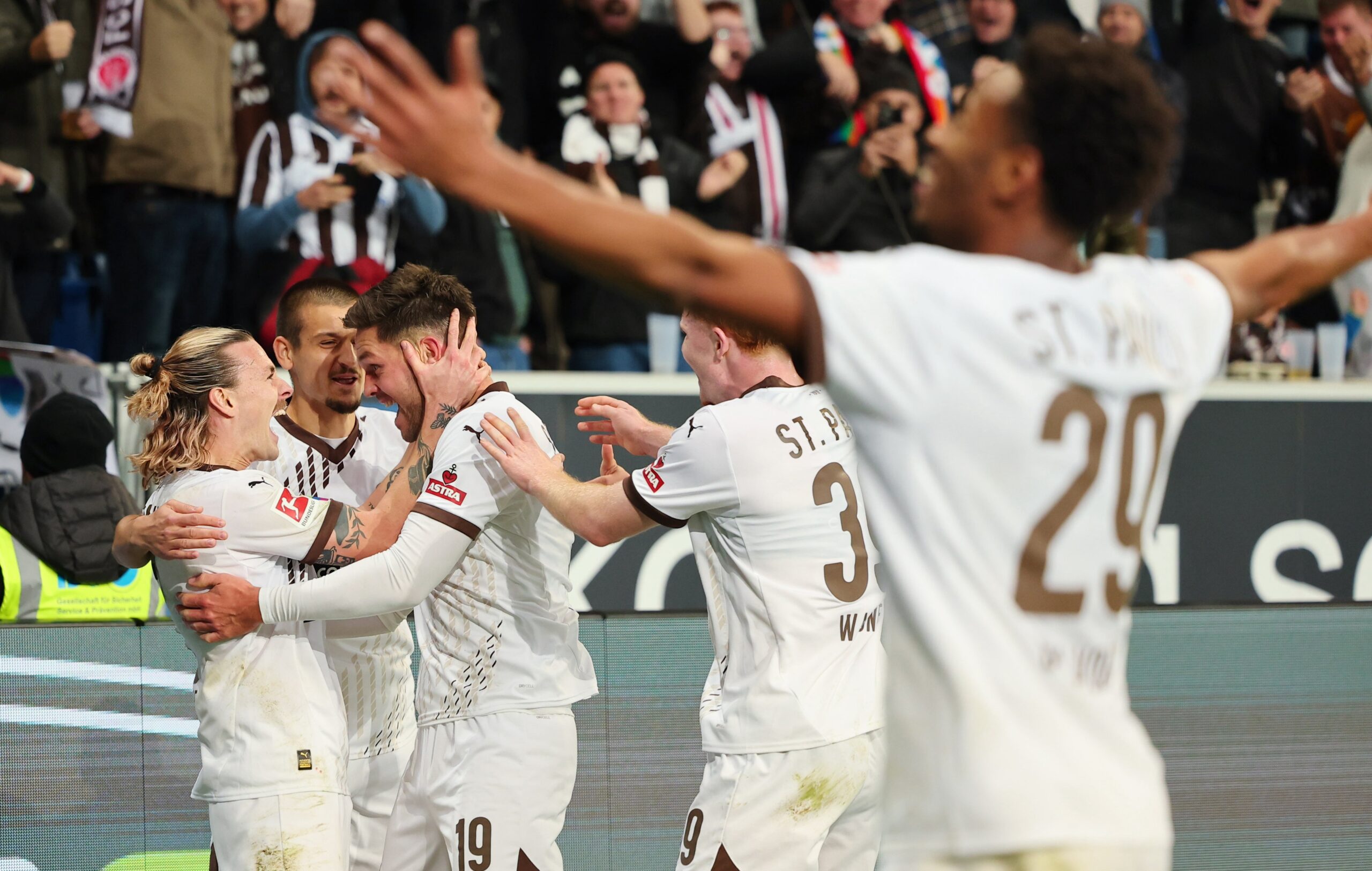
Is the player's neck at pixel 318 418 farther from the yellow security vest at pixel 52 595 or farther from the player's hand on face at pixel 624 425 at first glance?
the player's hand on face at pixel 624 425

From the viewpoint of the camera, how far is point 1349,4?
8.95m

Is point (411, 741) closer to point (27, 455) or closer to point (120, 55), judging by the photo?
point (27, 455)

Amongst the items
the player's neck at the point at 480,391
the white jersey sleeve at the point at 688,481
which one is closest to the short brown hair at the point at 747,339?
the white jersey sleeve at the point at 688,481

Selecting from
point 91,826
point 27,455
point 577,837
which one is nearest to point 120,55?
point 27,455

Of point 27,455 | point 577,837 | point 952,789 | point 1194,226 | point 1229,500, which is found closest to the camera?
point 952,789

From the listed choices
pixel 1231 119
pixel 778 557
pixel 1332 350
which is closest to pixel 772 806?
pixel 778 557

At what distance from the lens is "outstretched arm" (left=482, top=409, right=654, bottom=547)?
13.1 feet

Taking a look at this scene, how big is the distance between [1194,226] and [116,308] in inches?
255

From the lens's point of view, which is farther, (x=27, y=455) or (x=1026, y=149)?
(x=27, y=455)

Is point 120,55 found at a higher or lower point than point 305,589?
higher

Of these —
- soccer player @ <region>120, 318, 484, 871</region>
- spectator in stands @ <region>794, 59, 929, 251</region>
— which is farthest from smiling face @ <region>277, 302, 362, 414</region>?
spectator in stands @ <region>794, 59, 929, 251</region>

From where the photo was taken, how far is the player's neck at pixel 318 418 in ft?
18.0

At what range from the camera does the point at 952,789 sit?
2.12 metres

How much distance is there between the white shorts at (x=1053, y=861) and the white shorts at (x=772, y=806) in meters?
1.95
